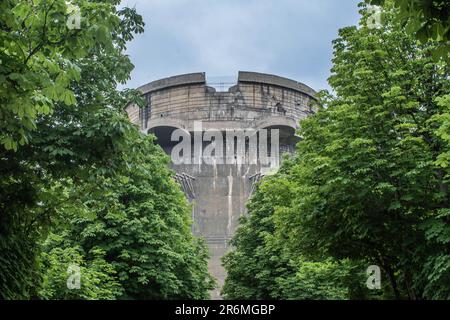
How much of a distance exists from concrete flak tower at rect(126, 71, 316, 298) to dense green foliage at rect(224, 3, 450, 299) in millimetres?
31871

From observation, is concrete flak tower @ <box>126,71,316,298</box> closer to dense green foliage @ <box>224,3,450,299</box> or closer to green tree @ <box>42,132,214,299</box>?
green tree @ <box>42,132,214,299</box>

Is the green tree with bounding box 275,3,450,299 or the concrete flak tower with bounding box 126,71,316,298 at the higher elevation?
the concrete flak tower with bounding box 126,71,316,298

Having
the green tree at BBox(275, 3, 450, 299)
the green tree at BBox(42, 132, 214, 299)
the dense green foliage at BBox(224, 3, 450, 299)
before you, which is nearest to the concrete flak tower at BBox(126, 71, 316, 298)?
the green tree at BBox(42, 132, 214, 299)

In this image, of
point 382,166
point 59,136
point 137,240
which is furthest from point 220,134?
point 59,136

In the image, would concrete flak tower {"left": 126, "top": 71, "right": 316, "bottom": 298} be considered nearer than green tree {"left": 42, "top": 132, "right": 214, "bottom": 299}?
No

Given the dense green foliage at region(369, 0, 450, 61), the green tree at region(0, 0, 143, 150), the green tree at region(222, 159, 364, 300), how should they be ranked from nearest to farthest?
the dense green foliage at region(369, 0, 450, 61), the green tree at region(0, 0, 143, 150), the green tree at region(222, 159, 364, 300)

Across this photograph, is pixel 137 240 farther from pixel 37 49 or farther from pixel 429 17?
pixel 429 17

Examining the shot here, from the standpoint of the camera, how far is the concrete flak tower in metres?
55.7

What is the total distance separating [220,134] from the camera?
6500 cm

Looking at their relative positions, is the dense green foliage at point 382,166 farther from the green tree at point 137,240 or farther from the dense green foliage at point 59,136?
the green tree at point 137,240

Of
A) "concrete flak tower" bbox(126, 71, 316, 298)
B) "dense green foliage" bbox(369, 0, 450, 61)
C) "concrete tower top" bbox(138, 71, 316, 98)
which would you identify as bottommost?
"dense green foliage" bbox(369, 0, 450, 61)

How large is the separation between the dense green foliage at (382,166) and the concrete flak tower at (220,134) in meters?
31.9
